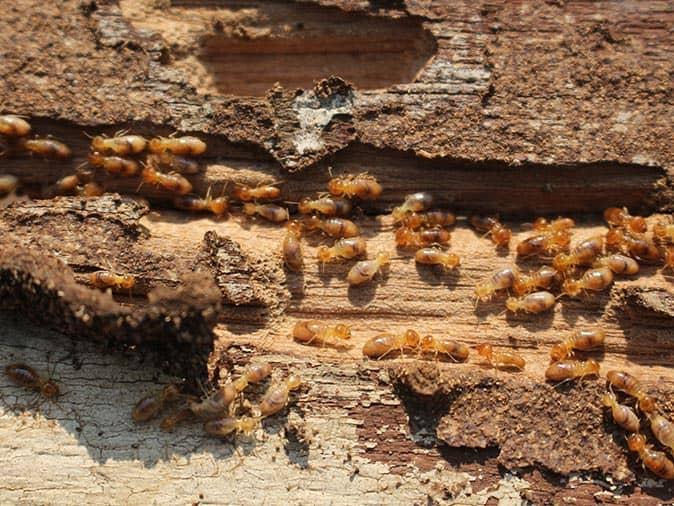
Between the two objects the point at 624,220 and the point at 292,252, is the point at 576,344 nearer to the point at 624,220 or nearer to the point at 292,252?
the point at 624,220

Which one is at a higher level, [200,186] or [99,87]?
[99,87]

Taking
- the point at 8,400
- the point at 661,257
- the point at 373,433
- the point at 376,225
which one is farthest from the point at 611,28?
the point at 8,400

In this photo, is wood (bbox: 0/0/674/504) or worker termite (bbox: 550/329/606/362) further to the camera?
worker termite (bbox: 550/329/606/362)

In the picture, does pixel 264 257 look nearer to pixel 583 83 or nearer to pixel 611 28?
pixel 583 83

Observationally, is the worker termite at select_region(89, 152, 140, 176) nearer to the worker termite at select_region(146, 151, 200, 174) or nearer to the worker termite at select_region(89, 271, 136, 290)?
the worker termite at select_region(146, 151, 200, 174)

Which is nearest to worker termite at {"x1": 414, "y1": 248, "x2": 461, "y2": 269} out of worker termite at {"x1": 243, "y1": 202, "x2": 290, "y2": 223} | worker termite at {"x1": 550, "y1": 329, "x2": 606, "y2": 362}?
worker termite at {"x1": 550, "y1": 329, "x2": 606, "y2": 362}

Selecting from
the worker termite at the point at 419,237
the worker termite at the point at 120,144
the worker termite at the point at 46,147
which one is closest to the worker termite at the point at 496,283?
the worker termite at the point at 419,237

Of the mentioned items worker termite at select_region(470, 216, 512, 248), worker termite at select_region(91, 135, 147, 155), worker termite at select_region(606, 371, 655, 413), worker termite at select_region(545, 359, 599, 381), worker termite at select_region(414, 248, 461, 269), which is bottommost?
worker termite at select_region(606, 371, 655, 413)
